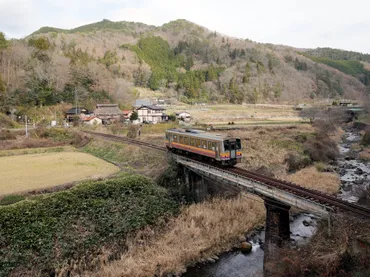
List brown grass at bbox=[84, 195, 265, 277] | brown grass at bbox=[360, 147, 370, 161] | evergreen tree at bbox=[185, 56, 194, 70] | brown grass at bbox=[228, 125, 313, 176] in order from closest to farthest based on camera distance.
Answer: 1. brown grass at bbox=[84, 195, 265, 277]
2. brown grass at bbox=[228, 125, 313, 176]
3. brown grass at bbox=[360, 147, 370, 161]
4. evergreen tree at bbox=[185, 56, 194, 70]

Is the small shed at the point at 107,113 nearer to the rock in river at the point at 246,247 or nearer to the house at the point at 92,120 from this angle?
the house at the point at 92,120

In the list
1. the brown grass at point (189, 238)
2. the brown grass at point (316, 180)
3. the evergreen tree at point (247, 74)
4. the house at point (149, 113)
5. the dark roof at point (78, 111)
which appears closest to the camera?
the brown grass at point (189, 238)

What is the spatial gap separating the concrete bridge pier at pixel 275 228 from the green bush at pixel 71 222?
716 centimetres

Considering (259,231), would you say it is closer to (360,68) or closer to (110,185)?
(110,185)

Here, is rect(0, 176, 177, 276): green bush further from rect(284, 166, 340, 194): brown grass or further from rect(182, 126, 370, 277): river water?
rect(284, 166, 340, 194): brown grass

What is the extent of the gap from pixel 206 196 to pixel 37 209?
11.7 m

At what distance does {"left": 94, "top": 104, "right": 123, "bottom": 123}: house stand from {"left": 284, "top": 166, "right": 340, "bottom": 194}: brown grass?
36.7m

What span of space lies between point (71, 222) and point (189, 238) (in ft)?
22.1

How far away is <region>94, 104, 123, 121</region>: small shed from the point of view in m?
54.7

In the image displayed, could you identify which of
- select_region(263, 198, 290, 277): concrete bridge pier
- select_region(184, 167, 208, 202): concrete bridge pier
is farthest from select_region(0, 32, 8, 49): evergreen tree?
select_region(263, 198, 290, 277): concrete bridge pier

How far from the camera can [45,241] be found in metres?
13.8

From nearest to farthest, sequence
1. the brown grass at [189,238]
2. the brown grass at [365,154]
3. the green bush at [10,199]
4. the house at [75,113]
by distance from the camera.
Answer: the brown grass at [189,238] → the green bush at [10,199] → the brown grass at [365,154] → the house at [75,113]

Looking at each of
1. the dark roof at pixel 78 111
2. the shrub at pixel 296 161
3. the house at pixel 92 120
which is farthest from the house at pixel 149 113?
the shrub at pixel 296 161

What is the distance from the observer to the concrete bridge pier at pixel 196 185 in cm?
2139
